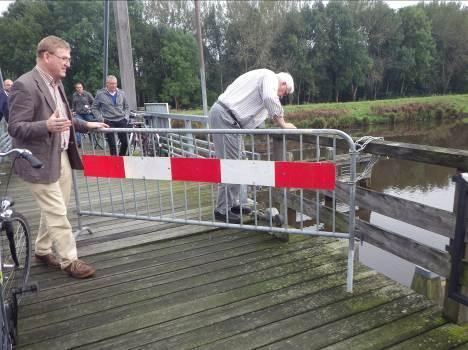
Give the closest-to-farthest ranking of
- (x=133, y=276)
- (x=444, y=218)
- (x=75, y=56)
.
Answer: (x=444, y=218) → (x=133, y=276) → (x=75, y=56)

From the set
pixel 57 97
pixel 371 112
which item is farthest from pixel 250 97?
pixel 371 112

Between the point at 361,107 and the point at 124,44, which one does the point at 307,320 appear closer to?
the point at 124,44

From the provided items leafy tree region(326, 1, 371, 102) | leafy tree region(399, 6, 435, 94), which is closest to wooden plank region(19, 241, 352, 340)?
leafy tree region(326, 1, 371, 102)

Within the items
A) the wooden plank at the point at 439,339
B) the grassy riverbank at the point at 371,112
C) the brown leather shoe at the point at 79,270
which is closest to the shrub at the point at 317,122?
the grassy riverbank at the point at 371,112

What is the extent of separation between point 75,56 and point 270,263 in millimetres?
41798

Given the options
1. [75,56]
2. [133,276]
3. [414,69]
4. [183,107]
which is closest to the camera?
[133,276]

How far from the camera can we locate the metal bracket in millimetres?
2393

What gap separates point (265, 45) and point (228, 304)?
42716 mm

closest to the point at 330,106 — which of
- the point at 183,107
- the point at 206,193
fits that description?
the point at 183,107

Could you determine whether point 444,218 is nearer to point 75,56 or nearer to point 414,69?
point 75,56

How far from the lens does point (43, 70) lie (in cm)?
304

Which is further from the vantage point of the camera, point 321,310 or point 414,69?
point 414,69

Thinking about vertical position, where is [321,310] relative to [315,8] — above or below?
below

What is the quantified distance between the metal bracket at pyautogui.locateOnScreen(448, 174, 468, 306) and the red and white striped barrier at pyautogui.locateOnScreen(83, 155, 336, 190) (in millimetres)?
820
